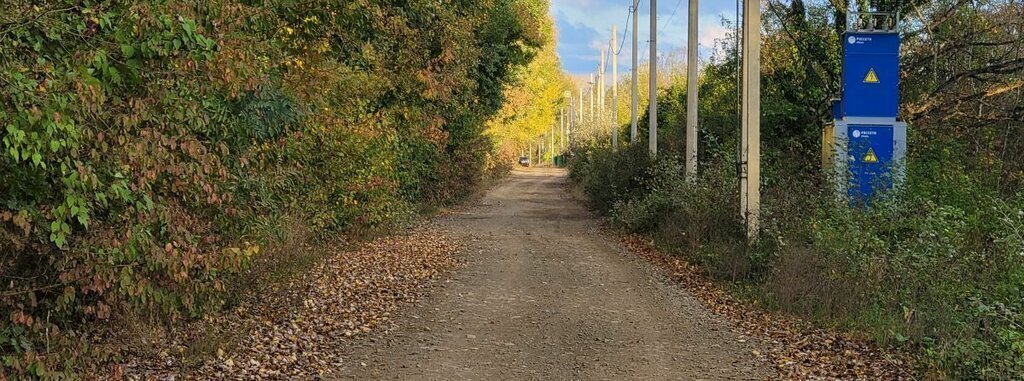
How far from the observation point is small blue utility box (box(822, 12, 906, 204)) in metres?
11.1

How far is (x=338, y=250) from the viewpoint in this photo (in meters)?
12.7

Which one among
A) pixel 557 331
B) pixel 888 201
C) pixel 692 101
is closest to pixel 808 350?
pixel 557 331

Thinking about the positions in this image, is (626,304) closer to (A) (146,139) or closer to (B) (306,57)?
(B) (306,57)

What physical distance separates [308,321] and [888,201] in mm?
6861

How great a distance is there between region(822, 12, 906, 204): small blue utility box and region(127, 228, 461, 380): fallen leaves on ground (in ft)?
19.7

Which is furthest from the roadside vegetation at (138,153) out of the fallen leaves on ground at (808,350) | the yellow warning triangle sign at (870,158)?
the yellow warning triangle sign at (870,158)

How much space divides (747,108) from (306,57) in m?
6.36

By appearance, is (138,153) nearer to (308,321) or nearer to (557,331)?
(308,321)

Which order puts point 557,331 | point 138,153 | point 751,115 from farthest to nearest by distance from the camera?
point 751,115
point 557,331
point 138,153

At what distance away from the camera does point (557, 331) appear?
7434 mm

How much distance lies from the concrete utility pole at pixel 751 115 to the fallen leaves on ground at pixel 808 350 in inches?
84.2

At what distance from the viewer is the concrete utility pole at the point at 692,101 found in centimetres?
1493

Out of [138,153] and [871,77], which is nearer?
[138,153]

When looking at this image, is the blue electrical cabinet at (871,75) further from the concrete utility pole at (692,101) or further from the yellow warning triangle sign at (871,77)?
the concrete utility pole at (692,101)
